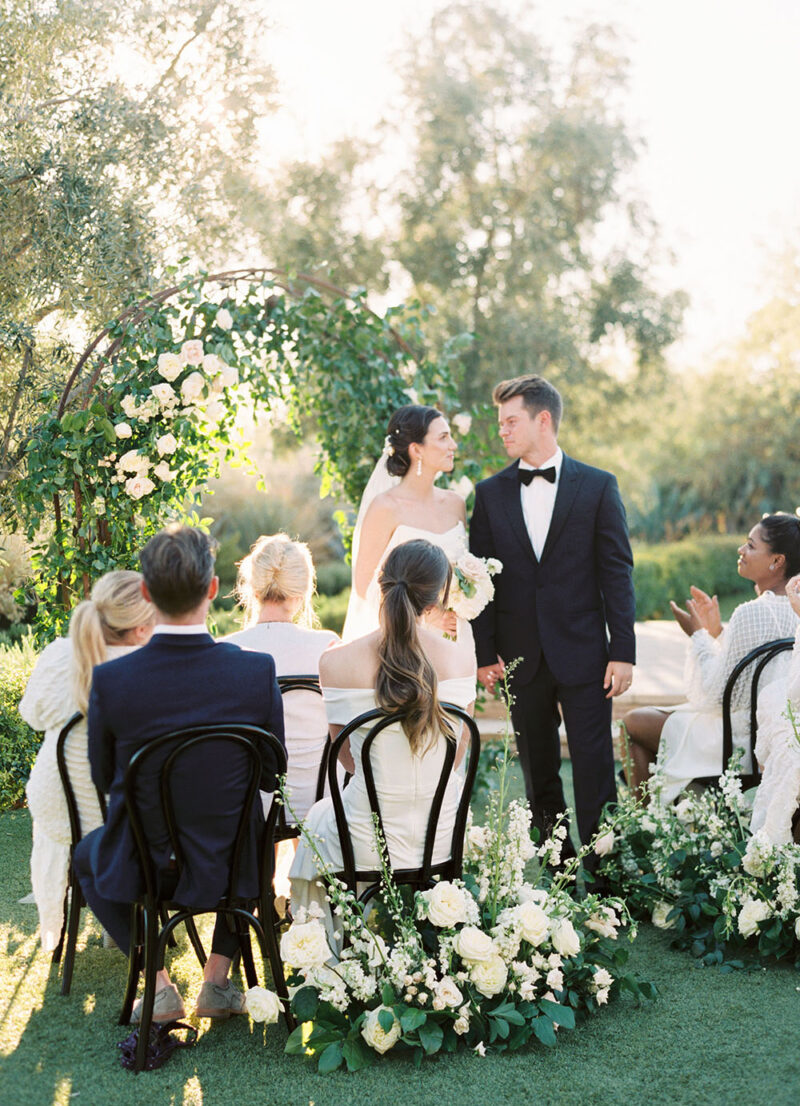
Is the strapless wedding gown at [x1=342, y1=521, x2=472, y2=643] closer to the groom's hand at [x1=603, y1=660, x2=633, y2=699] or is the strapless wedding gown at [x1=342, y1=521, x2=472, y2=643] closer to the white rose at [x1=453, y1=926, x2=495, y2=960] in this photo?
the groom's hand at [x1=603, y1=660, x2=633, y2=699]

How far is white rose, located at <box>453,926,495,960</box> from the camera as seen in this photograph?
8.69 ft

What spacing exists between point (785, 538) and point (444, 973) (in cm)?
202

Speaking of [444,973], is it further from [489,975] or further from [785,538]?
[785,538]

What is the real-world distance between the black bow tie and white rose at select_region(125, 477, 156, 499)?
1626mm

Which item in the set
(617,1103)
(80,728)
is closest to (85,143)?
(80,728)

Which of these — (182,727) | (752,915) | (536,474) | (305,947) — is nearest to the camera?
(182,727)

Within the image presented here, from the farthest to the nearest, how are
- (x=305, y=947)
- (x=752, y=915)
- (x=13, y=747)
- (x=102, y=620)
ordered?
1. (x=13, y=747)
2. (x=752, y=915)
3. (x=102, y=620)
4. (x=305, y=947)

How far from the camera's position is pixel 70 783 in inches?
118

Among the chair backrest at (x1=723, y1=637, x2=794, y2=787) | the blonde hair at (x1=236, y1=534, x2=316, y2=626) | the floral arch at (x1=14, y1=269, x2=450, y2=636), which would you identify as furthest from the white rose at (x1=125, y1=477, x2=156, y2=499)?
the chair backrest at (x1=723, y1=637, x2=794, y2=787)

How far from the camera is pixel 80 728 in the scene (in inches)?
116

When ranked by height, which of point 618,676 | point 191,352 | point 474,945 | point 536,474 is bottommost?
point 474,945

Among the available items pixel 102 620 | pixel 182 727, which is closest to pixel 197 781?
pixel 182 727

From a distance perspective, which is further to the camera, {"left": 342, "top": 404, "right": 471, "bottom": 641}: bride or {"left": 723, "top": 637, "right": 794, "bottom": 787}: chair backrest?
{"left": 342, "top": 404, "right": 471, "bottom": 641}: bride

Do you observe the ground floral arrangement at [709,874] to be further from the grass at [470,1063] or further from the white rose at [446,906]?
the white rose at [446,906]
